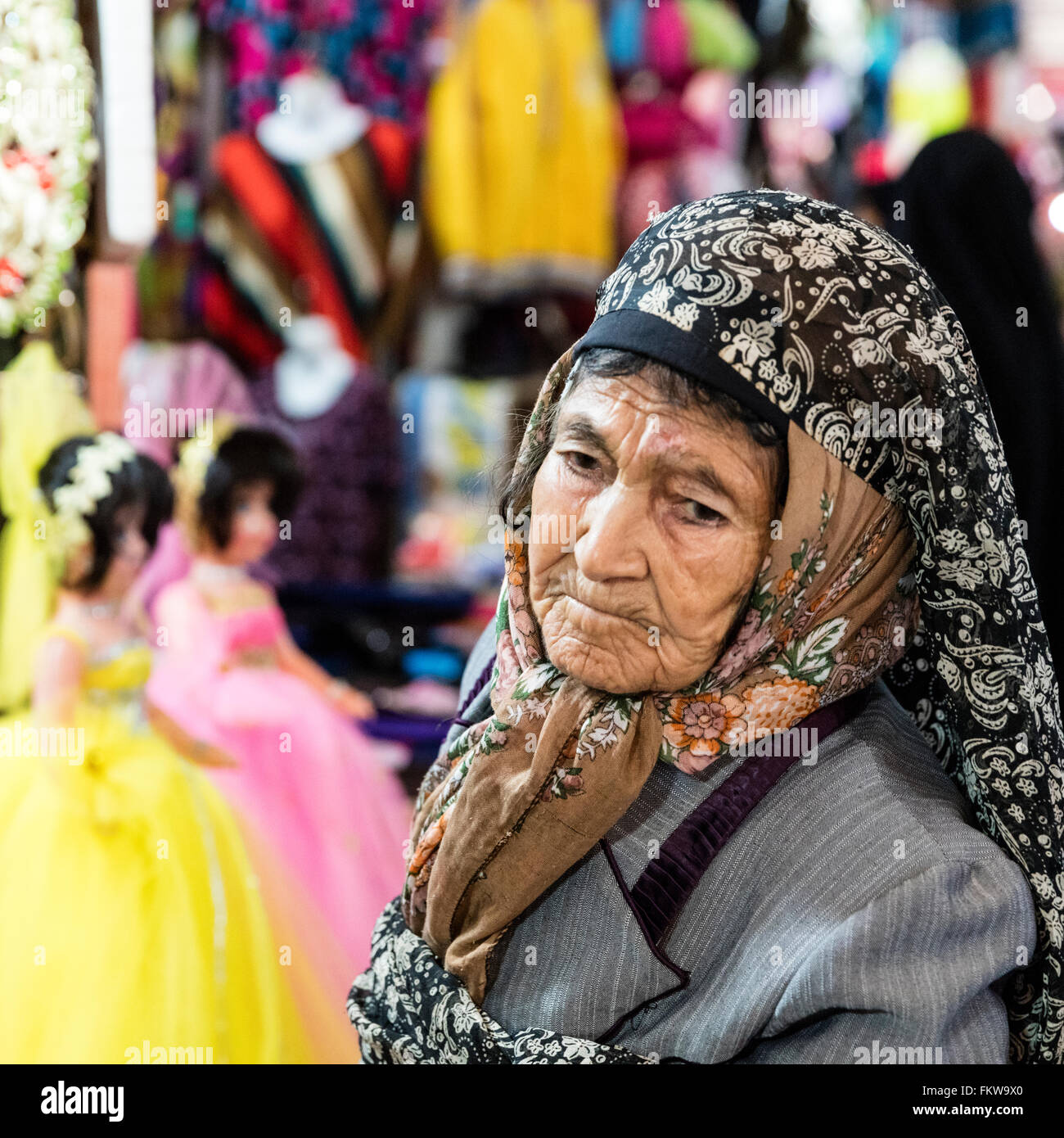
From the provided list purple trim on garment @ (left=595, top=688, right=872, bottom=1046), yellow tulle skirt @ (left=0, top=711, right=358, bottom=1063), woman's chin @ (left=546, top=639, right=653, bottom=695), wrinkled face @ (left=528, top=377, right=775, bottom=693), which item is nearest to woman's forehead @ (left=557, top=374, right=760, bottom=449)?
wrinkled face @ (left=528, top=377, right=775, bottom=693)

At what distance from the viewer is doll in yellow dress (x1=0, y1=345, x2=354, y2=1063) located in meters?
2.50

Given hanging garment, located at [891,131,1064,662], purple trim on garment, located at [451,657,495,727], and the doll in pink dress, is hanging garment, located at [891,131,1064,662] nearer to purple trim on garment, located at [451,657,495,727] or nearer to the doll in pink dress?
purple trim on garment, located at [451,657,495,727]

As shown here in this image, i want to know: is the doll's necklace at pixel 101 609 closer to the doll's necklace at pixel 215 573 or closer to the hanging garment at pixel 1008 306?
the doll's necklace at pixel 215 573

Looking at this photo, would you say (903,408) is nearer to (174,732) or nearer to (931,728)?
(931,728)

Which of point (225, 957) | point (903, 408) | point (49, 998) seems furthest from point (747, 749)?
point (49, 998)

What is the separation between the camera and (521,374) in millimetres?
3307

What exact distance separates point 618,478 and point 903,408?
0.30 m

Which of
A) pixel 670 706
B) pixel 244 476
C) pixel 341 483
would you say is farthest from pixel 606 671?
pixel 341 483

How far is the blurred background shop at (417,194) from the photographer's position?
9.73ft

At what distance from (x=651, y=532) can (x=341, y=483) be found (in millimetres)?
1930

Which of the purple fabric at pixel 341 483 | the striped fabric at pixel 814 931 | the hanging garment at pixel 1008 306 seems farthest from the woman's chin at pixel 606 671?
the purple fabric at pixel 341 483

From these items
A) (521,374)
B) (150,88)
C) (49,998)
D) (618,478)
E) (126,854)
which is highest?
(150,88)

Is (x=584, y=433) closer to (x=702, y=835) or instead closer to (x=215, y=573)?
(x=702, y=835)

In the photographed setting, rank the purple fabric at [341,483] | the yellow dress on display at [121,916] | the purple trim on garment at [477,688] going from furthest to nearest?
the purple fabric at [341,483], the yellow dress on display at [121,916], the purple trim on garment at [477,688]
